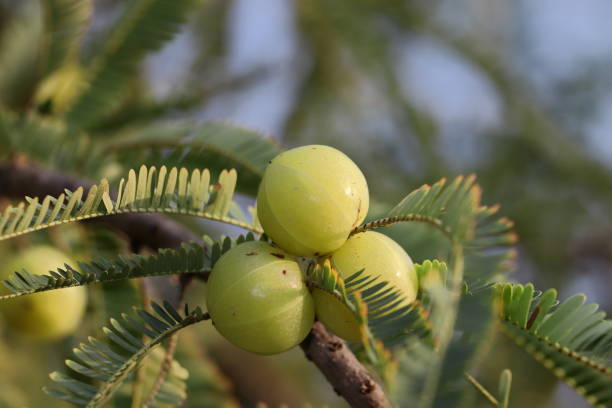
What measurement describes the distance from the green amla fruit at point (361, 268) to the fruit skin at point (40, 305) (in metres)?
0.94

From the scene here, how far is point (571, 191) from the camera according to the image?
439 centimetres

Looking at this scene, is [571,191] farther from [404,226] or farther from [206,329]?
[404,226]

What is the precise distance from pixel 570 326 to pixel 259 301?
462 millimetres

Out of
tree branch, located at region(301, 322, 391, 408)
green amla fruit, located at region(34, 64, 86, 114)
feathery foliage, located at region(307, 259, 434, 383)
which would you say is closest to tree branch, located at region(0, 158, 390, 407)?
tree branch, located at region(301, 322, 391, 408)

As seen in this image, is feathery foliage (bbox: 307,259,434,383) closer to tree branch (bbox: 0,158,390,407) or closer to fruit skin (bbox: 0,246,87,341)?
tree branch (bbox: 0,158,390,407)

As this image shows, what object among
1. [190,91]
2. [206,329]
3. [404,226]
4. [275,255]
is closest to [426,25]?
[190,91]

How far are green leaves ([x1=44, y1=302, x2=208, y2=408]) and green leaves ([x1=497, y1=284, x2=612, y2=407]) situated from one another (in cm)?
48

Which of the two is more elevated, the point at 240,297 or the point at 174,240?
the point at 240,297

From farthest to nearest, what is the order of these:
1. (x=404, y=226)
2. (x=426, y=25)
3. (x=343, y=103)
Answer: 1. (x=343, y=103)
2. (x=426, y=25)
3. (x=404, y=226)

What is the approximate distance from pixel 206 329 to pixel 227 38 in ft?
7.45

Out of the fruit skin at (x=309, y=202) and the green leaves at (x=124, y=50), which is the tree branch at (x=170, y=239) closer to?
the fruit skin at (x=309, y=202)

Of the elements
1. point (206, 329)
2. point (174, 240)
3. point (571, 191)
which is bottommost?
point (206, 329)

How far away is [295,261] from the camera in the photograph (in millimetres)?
990

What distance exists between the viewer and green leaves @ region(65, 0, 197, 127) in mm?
1867
